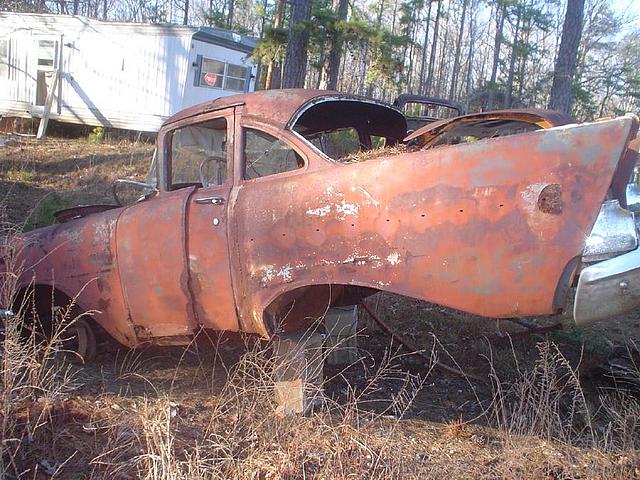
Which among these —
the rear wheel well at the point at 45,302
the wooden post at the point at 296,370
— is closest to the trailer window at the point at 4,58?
the rear wheel well at the point at 45,302

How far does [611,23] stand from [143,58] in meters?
29.2

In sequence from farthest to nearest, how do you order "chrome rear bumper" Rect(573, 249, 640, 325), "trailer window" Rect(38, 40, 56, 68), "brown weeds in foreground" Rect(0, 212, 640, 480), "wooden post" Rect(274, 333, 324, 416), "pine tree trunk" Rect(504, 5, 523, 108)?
"pine tree trunk" Rect(504, 5, 523, 108), "trailer window" Rect(38, 40, 56, 68), "wooden post" Rect(274, 333, 324, 416), "brown weeds in foreground" Rect(0, 212, 640, 480), "chrome rear bumper" Rect(573, 249, 640, 325)

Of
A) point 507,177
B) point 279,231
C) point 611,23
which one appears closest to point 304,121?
point 279,231

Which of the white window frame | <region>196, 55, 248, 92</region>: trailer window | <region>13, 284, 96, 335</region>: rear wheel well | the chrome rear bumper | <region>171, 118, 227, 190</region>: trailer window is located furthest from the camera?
the white window frame

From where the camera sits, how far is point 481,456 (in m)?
3.42

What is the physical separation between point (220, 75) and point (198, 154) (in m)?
12.3

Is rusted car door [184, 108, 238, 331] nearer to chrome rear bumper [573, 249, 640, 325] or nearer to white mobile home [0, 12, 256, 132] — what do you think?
chrome rear bumper [573, 249, 640, 325]

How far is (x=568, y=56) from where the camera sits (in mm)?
11445

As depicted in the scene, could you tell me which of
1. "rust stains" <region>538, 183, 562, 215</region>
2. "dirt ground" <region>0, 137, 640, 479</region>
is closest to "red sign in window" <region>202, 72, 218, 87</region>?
"dirt ground" <region>0, 137, 640, 479</region>

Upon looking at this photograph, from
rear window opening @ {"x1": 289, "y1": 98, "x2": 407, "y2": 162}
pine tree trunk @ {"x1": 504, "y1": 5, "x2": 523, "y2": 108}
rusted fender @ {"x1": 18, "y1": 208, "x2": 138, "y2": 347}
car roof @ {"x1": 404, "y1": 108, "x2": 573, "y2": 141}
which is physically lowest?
rusted fender @ {"x1": 18, "y1": 208, "x2": 138, "y2": 347}

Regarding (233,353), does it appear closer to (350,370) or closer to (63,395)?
(350,370)

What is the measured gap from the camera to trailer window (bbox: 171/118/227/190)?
162 inches

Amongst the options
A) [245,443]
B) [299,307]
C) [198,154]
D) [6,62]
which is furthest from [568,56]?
[6,62]

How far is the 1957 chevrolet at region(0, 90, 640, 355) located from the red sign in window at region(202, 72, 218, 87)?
11536 millimetres
